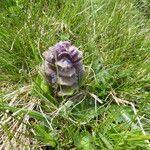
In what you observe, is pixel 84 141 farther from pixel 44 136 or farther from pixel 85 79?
pixel 85 79

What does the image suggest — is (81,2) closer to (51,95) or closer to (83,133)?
(51,95)

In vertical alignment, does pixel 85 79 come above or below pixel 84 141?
above

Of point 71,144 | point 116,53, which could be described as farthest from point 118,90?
point 71,144

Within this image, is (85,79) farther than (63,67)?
Yes

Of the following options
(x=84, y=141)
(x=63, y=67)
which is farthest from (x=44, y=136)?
(x=63, y=67)

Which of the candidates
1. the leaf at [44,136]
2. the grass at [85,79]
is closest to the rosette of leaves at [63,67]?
the grass at [85,79]

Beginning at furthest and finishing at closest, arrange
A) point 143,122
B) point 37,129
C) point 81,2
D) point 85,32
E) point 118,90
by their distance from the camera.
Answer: point 81,2 → point 85,32 → point 118,90 → point 143,122 → point 37,129

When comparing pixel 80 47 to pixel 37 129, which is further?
pixel 80 47
